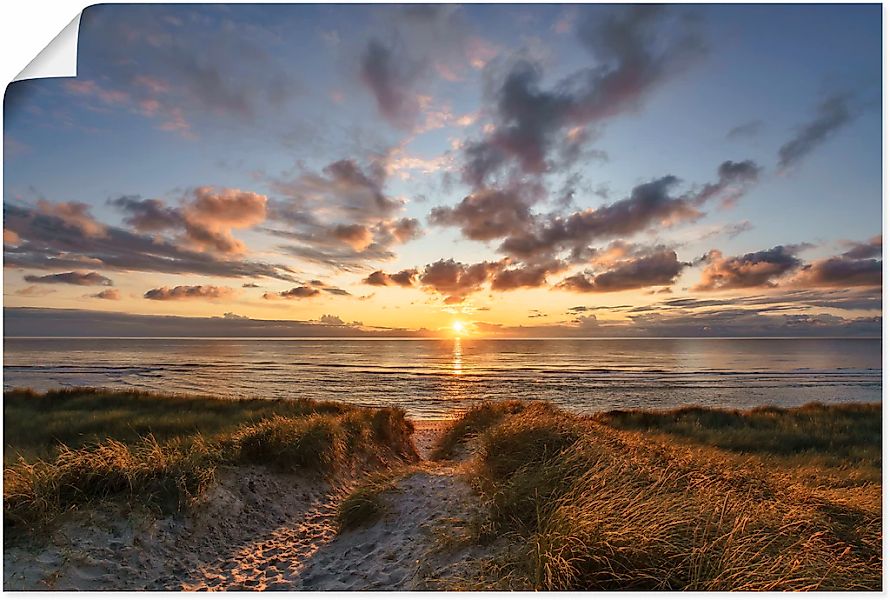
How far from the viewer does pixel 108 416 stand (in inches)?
331

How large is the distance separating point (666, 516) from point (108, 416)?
894cm

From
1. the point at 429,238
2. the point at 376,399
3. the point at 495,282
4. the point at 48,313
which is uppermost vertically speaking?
the point at 429,238

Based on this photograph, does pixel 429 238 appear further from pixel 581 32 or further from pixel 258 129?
pixel 581 32

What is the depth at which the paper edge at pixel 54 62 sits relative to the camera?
3.49 metres

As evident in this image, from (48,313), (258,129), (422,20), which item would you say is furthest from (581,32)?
(48,313)

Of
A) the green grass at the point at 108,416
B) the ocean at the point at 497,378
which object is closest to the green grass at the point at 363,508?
the green grass at the point at 108,416

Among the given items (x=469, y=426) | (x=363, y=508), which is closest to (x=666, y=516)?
(x=363, y=508)

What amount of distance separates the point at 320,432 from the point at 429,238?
2.99 metres

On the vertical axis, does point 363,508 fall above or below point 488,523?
below

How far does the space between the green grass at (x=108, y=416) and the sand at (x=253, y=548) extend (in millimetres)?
1341

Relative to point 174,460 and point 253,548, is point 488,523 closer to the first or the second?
point 253,548

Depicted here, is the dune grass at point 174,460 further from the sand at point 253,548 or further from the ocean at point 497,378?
the ocean at point 497,378

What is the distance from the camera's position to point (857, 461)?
17.9 ft

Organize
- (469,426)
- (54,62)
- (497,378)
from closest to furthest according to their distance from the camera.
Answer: (54,62) < (469,426) < (497,378)
